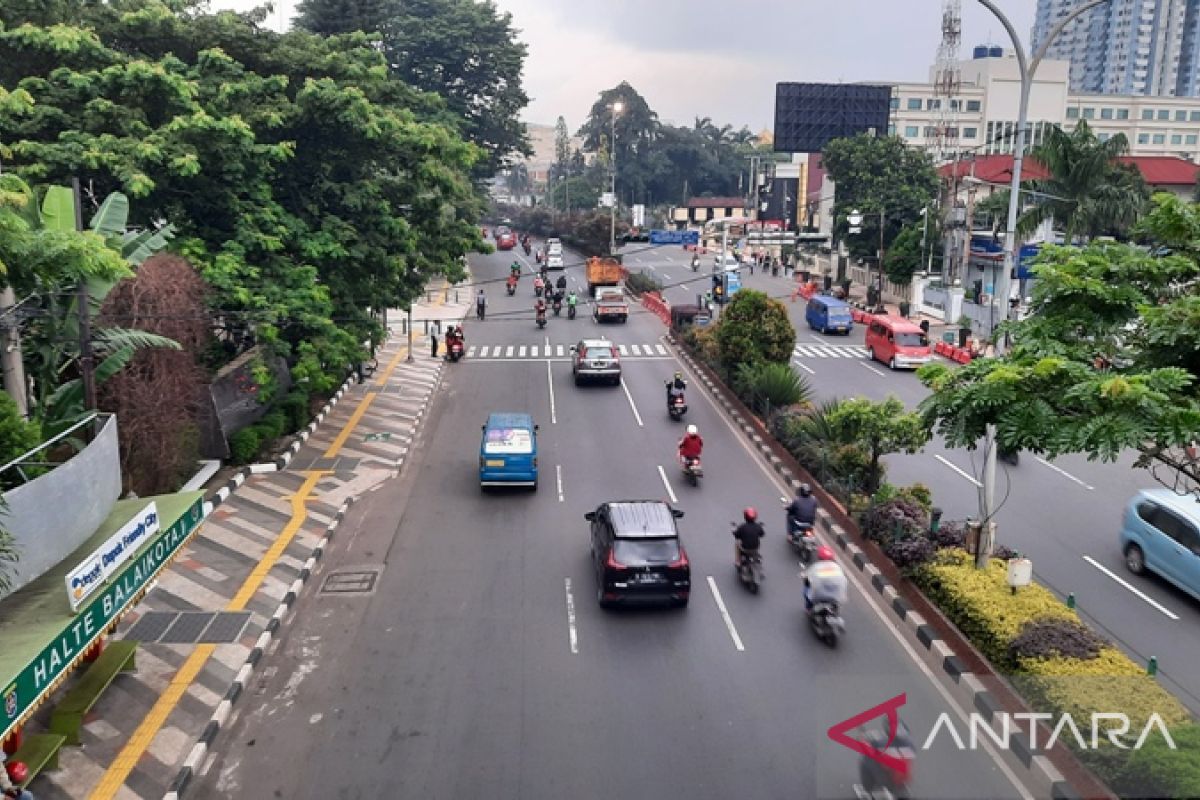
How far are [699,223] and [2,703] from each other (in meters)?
104

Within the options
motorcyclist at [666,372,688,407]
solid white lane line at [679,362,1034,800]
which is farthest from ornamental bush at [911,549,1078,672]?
motorcyclist at [666,372,688,407]

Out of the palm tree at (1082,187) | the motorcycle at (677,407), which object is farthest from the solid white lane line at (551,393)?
the palm tree at (1082,187)

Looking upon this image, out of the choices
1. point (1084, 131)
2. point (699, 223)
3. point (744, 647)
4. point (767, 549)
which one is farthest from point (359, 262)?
point (699, 223)

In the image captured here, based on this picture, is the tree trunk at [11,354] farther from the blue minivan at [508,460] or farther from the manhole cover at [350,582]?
the blue minivan at [508,460]

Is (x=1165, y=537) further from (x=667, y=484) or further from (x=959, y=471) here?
(x=667, y=484)

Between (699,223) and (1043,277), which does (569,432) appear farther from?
(699,223)

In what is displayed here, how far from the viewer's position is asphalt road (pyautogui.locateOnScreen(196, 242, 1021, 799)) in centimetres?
1039

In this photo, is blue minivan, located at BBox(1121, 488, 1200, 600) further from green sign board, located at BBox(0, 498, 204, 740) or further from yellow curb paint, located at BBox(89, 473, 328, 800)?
green sign board, located at BBox(0, 498, 204, 740)

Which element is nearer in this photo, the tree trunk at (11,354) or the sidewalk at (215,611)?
the sidewalk at (215,611)

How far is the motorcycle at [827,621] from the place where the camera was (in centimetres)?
1355

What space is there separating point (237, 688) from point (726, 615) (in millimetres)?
7183

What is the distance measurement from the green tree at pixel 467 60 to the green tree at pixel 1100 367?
5536 cm

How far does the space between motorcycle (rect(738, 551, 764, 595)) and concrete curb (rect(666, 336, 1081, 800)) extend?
204 centimetres

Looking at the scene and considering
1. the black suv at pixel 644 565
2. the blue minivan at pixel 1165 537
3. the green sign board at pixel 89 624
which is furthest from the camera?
the blue minivan at pixel 1165 537
